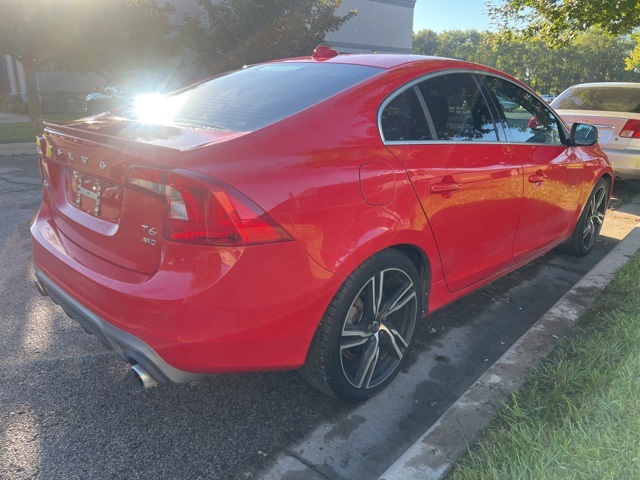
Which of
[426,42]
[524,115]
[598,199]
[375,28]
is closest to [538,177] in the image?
[524,115]

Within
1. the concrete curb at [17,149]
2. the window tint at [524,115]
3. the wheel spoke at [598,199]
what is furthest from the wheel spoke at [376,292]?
the concrete curb at [17,149]

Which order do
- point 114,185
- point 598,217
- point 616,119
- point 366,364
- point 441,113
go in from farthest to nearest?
point 616,119 → point 598,217 → point 441,113 → point 366,364 → point 114,185

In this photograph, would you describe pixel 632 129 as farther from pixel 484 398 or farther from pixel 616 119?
pixel 484 398

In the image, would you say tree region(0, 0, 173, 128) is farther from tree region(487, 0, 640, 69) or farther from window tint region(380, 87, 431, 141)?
window tint region(380, 87, 431, 141)

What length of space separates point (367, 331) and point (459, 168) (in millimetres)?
1054

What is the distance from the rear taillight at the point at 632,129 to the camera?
23.4 feet

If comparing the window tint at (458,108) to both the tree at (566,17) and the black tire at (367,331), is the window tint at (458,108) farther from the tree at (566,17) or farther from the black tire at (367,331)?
the tree at (566,17)

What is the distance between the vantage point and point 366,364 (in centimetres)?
273

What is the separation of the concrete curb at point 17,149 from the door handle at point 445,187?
1149 centimetres

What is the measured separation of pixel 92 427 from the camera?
2.55 m

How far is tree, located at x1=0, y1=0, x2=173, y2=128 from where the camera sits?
602 inches

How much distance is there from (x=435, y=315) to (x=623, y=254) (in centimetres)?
214

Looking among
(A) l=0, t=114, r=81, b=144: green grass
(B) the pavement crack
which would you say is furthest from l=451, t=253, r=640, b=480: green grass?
(A) l=0, t=114, r=81, b=144: green grass

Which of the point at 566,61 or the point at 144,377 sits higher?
the point at 566,61
